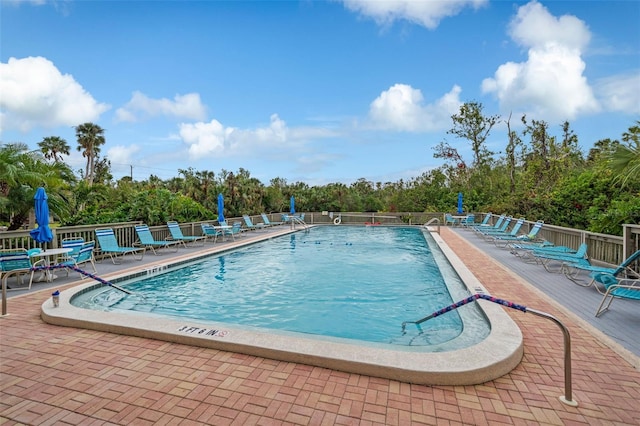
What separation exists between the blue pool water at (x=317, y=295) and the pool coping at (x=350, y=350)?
0.73m

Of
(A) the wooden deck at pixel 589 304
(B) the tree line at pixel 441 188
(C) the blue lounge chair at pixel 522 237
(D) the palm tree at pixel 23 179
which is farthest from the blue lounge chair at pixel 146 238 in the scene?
(C) the blue lounge chair at pixel 522 237

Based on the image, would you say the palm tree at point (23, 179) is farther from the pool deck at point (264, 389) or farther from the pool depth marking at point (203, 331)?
the pool depth marking at point (203, 331)

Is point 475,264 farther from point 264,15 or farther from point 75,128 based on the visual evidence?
point 75,128

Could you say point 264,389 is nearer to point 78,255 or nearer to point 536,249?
point 78,255

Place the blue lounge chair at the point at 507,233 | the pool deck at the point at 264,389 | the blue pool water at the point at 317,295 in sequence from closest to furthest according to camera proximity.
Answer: the pool deck at the point at 264,389 → the blue pool water at the point at 317,295 → the blue lounge chair at the point at 507,233

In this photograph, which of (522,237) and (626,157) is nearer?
(626,157)

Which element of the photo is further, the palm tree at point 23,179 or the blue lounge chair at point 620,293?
the palm tree at point 23,179

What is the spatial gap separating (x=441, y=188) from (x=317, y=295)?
1870 cm

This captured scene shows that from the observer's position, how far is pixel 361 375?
2.86m

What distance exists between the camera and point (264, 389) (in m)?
2.61

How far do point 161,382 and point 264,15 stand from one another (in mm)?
12817

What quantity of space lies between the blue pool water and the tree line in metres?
3.75

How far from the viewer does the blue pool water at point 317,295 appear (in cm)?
466

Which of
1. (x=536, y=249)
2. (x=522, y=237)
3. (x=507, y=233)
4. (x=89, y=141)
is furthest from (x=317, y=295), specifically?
(x=89, y=141)
